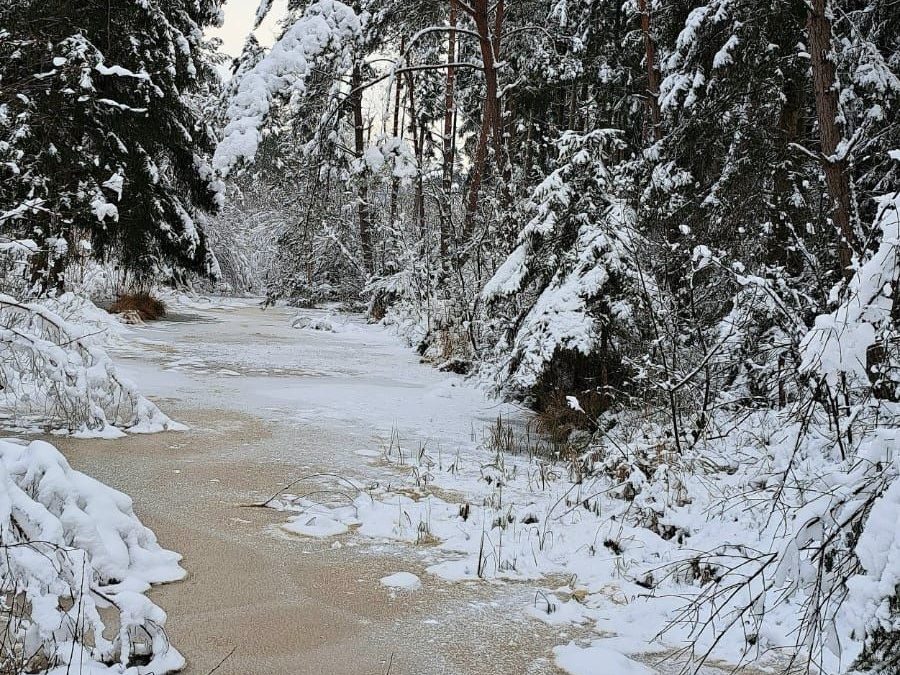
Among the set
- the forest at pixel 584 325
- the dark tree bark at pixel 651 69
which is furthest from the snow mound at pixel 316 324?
the dark tree bark at pixel 651 69

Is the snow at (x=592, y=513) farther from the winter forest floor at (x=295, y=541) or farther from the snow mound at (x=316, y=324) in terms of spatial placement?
the snow mound at (x=316, y=324)

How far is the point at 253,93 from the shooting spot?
5773 mm

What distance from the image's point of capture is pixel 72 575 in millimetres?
2197

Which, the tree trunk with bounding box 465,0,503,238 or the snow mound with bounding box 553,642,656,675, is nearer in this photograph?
the snow mound with bounding box 553,642,656,675

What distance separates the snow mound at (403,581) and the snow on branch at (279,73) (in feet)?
12.4

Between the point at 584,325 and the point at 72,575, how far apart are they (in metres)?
4.50

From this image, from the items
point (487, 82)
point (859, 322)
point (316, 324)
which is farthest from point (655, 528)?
point (316, 324)

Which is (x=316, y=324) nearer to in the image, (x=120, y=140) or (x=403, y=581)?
(x=120, y=140)

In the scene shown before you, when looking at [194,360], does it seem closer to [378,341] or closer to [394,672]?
[378,341]

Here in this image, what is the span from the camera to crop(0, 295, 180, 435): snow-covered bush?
4352 millimetres

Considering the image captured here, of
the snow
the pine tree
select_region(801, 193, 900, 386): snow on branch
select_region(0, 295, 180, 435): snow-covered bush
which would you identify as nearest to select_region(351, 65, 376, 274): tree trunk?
the pine tree

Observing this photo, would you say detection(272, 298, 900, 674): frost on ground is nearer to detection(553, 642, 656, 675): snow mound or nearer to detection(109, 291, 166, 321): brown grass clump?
detection(553, 642, 656, 675): snow mound

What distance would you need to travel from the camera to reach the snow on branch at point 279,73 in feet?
18.5

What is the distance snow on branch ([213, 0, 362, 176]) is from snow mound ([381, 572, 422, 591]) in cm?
378
